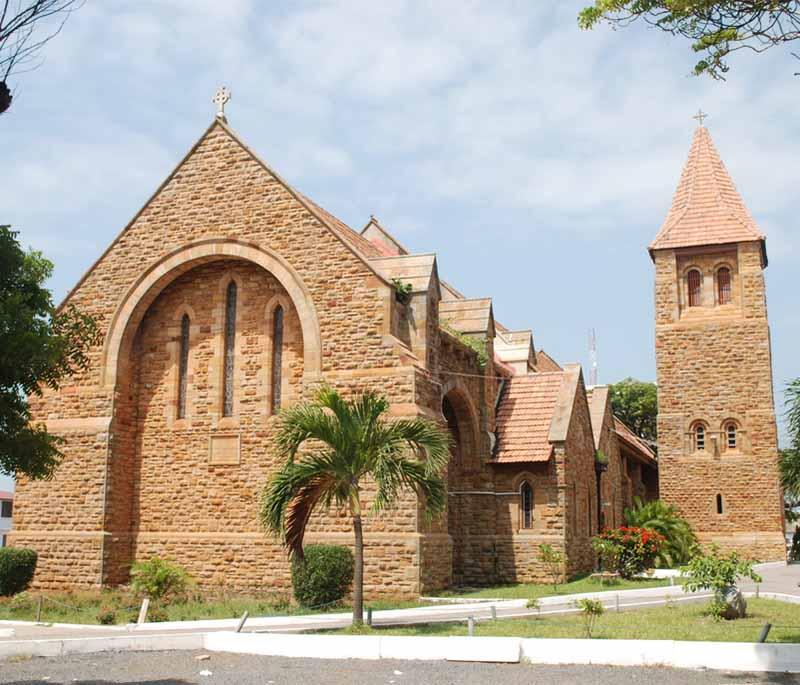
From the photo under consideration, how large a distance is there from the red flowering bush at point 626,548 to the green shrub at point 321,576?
9575 mm

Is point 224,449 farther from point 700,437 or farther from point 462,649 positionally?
point 700,437

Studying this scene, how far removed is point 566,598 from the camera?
21.2 m

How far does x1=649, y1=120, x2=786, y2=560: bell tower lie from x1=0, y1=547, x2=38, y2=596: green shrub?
2531 cm

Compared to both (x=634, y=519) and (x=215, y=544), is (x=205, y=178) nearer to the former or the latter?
(x=215, y=544)

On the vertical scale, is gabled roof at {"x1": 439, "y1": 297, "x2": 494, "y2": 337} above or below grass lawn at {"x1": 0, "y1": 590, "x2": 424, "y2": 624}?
above

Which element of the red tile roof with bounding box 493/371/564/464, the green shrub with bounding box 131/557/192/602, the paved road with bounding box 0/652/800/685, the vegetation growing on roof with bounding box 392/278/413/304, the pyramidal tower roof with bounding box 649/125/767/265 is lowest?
the paved road with bounding box 0/652/800/685

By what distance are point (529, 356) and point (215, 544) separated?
50.0ft

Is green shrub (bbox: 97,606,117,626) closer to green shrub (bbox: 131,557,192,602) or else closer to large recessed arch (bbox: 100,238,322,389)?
green shrub (bbox: 131,557,192,602)

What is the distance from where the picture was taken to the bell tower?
125 ft

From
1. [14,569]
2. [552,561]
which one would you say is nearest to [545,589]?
[552,561]

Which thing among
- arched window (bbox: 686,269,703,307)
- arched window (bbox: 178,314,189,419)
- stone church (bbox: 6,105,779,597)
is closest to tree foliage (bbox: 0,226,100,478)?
stone church (bbox: 6,105,779,597)

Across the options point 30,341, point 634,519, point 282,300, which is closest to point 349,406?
point 30,341

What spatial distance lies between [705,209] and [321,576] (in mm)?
29050

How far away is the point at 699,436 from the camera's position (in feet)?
131
